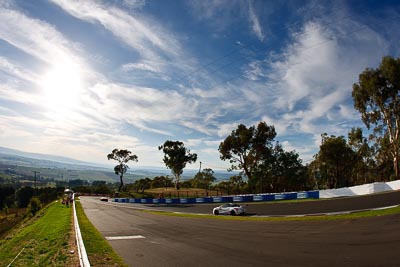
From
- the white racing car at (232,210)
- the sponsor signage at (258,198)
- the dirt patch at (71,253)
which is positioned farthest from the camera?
the sponsor signage at (258,198)

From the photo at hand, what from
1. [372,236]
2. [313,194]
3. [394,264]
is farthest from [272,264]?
[313,194]

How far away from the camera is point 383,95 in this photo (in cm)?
5203

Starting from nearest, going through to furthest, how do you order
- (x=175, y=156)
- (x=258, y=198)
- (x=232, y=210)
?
(x=232, y=210) → (x=258, y=198) → (x=175, y=156)

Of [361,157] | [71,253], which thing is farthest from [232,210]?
[361,157]

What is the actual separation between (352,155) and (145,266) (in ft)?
235

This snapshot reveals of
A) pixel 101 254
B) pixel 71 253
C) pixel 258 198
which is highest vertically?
pixel 101 254

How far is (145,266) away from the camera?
10359 mm

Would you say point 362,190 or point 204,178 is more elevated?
point 204,178

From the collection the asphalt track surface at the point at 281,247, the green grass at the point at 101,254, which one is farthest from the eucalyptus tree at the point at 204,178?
the green grass at the point at 101,254

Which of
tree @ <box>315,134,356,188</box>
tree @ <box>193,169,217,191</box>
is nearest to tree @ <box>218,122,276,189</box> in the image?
tree @ <box>315,134,356,188</box>

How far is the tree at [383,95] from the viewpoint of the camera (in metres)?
49.8

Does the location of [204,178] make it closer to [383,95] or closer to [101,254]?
[383,95]

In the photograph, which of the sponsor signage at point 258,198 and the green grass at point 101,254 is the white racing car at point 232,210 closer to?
the sponsor signage at point 258,198

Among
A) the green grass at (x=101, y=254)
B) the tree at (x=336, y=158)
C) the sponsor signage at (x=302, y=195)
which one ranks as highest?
the tree at (x=336, y=158)
